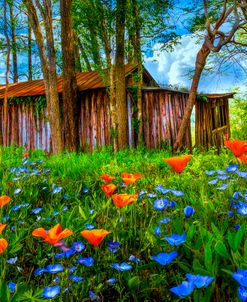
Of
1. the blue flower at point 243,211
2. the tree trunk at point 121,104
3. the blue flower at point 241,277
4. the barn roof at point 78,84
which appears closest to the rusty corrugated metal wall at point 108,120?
the barn roof at point 78,84

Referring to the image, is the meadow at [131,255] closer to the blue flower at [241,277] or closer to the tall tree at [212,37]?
the blue flower at [241,277]

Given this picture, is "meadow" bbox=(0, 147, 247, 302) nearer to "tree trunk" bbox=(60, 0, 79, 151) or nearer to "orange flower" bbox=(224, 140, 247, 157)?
"orange flower" bbox=(224, 140, 247, 157)

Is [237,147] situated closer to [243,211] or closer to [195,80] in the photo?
[243,211]

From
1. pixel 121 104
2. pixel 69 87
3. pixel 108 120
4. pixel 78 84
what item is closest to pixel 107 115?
pixel 108 120

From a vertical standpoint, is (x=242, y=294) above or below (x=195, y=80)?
below

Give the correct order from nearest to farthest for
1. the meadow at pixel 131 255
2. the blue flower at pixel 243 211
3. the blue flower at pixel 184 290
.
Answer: the blue flower at pixel 184 290 → the meadow at pixel 131 255 → the blue flower at pixel 243 211

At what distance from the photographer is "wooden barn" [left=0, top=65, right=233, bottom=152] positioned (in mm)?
14117

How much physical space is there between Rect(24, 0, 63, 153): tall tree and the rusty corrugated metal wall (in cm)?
209

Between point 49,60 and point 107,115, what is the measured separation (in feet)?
10.3

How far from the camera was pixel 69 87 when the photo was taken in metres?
13.7

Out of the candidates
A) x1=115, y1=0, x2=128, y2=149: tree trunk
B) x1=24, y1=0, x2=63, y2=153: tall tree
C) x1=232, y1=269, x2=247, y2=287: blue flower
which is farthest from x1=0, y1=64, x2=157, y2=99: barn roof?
x1=232, y1=269, x2=247, y2=287: blue flower

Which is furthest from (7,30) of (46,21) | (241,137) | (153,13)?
(241,137)

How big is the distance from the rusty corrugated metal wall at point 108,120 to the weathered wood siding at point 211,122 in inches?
67.9

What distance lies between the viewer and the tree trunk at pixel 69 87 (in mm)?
12795
